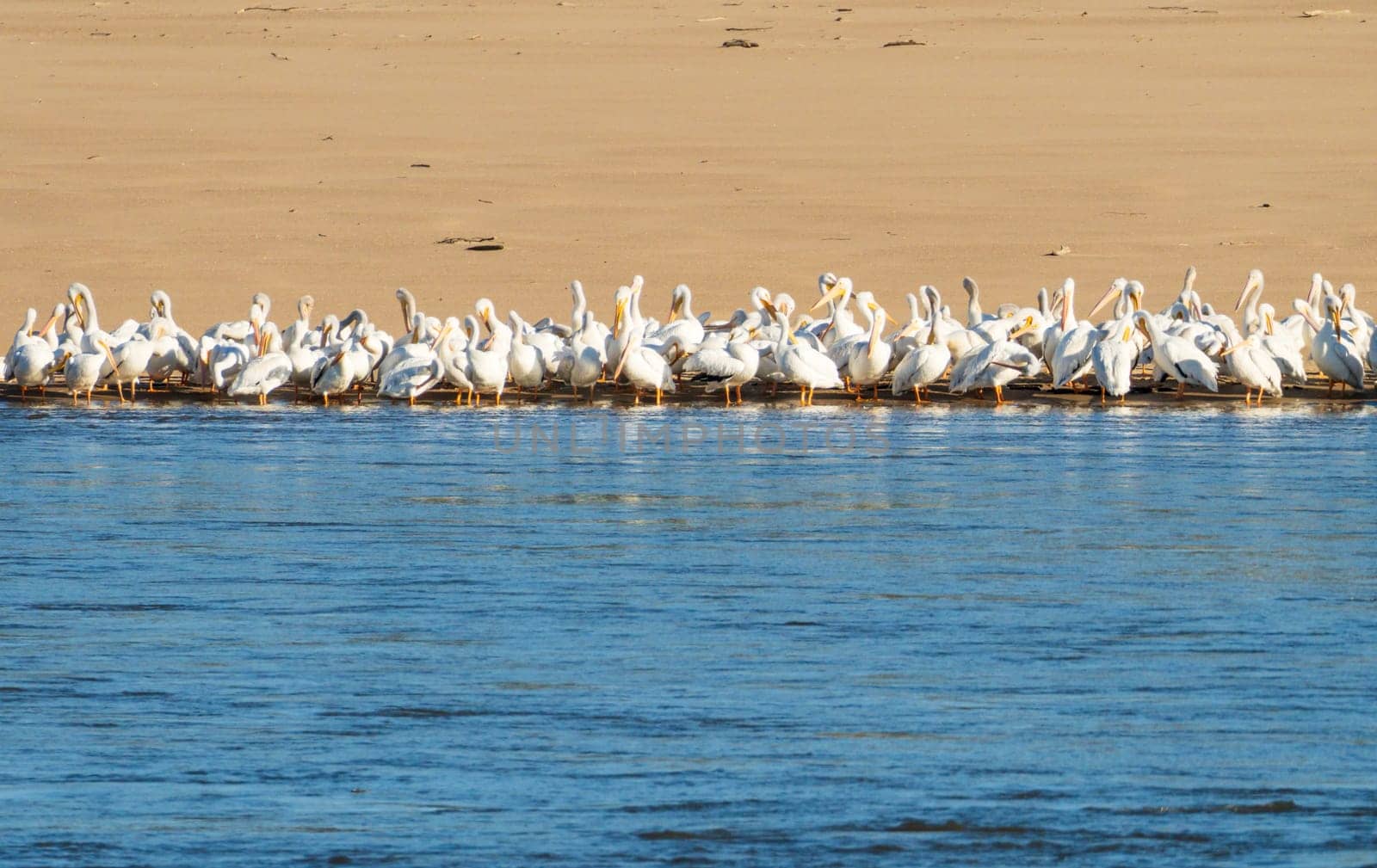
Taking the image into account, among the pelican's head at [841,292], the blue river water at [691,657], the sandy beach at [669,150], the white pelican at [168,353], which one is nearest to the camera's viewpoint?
the blue river water at [691,657]

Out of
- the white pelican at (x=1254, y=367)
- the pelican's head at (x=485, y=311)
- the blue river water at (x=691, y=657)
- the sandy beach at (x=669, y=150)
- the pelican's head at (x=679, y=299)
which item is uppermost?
the sandy beach at (x=669, y=150)

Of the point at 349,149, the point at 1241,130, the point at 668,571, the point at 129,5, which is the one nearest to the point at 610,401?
the point at 668,571

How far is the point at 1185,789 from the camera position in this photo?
19.0 ft

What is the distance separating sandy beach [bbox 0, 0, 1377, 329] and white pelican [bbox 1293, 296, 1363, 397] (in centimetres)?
445

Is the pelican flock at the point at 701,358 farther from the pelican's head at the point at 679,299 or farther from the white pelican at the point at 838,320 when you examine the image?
the pelican's head at the point at 679,299

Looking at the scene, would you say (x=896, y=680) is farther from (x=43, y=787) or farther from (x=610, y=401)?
(x=610, y=401)

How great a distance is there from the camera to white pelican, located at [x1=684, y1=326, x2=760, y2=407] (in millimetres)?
14227

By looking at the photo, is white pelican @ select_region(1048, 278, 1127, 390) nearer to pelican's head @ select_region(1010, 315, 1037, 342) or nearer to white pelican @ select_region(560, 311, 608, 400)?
pelican's head @ select_region(1010, 315, 1037, 342)

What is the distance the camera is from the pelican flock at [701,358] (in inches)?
556

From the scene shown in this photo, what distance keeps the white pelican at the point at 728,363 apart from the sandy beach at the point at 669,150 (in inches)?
191

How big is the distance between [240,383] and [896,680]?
8.10m

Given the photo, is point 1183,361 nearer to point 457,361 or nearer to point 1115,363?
point 1115,363

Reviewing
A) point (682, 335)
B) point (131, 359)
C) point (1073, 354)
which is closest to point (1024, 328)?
point (1073, 354)

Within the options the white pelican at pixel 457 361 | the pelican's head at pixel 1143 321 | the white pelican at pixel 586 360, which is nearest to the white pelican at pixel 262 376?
the white pelican at pixel 457 361
